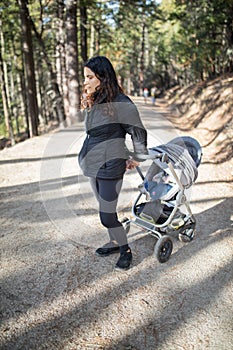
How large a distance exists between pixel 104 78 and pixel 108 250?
2.07 meters

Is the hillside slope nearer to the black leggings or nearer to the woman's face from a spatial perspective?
the black leggings

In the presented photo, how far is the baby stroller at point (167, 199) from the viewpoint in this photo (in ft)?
10.8

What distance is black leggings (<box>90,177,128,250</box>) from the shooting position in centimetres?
285

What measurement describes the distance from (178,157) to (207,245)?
127 cm

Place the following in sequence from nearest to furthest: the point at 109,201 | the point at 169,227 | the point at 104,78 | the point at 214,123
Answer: the point at 104,78, the point at 109,201, the point at 169,227, the point at 214,123

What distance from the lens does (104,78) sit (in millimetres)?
2570

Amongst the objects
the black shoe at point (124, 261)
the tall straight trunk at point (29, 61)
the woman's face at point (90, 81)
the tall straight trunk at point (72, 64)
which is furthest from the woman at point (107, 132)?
the tall straight trunk at point (29, 61)

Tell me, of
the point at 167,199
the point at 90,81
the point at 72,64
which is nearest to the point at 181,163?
the point at 167,199

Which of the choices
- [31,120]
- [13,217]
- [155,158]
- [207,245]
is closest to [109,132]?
[155,158]

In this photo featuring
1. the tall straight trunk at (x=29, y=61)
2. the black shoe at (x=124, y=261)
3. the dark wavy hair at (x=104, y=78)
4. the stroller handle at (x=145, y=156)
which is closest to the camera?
the dark wavy hair at (x=104, y=78)

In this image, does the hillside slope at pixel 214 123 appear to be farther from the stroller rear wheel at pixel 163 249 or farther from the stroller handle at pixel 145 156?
the stroller handle at pixel 145 156

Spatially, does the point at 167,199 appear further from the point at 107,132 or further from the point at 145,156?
the point at 107,132

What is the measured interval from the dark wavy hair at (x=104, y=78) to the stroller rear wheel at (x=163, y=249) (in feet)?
5.58

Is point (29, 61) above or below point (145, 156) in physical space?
above
